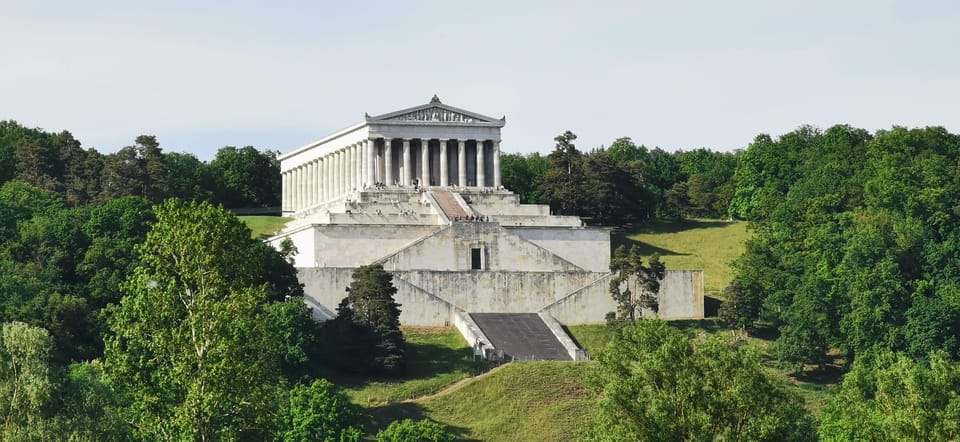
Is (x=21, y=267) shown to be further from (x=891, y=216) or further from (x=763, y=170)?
Answer: (x=763, y=170)

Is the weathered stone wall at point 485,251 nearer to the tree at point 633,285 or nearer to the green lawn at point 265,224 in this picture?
the tree at point 633,285

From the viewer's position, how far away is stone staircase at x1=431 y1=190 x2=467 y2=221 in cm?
8956

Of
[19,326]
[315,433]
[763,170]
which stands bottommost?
[315,433]

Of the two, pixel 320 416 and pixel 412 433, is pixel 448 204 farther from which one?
pixel 412 433

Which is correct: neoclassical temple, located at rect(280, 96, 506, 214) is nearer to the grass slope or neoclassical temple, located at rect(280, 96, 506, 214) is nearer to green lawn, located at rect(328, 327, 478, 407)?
green lawn, located at rect(328, 327, 478, 407)

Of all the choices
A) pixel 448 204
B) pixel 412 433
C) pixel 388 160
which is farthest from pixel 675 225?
pixel 412 433

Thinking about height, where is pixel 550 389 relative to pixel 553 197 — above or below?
below

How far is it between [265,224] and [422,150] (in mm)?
9057

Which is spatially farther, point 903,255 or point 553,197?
point 553,197

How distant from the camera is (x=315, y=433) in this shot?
5828 cm

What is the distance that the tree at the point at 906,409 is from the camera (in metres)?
45.9

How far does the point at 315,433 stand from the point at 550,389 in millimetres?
10093

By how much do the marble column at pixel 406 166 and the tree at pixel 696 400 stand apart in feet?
177

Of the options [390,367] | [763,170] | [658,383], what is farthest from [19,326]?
[763,170]
